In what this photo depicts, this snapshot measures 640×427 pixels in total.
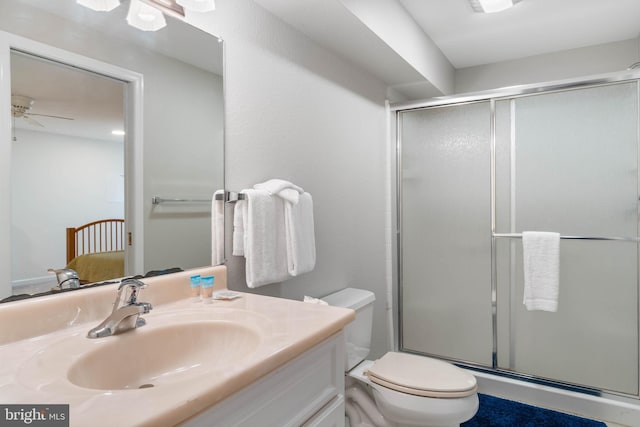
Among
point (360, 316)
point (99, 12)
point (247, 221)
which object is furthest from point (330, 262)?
point (99, 12)

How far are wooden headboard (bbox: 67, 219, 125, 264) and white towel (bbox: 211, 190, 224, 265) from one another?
323mm

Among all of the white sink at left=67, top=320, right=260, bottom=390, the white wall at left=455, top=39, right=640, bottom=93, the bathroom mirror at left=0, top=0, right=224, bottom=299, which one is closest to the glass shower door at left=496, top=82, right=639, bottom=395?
the white wall at left=455, top=39, right=640, bottom=93

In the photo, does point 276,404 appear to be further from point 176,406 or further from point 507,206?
point 507,206

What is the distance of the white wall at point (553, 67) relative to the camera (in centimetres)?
262

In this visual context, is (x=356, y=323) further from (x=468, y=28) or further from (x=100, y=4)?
(x=468, y=28)

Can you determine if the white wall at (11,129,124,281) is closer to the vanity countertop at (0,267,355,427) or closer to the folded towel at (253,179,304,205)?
the vanity countertop at (0,267,355,427)

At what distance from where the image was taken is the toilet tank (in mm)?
1788

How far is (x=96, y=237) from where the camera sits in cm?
105

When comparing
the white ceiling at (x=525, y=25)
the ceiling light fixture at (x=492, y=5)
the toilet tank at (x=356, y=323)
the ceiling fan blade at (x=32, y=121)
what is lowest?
the toilet tank at (x=356, y=323)

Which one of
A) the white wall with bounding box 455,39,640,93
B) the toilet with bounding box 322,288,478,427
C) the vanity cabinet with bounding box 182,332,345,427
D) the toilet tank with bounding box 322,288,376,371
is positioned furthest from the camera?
the white wall with bounding box 455,39,640,93

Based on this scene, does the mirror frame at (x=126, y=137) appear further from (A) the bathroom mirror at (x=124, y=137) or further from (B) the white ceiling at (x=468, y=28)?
(B) the white ceiling at (x=468, y=28)

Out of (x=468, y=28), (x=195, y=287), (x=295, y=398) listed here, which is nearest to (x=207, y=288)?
(x=195, y=287)

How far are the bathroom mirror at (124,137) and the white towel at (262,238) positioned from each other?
14 cm

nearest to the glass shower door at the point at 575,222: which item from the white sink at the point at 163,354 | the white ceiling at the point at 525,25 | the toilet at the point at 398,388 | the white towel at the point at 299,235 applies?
the white ceiling at the point at 525,25
